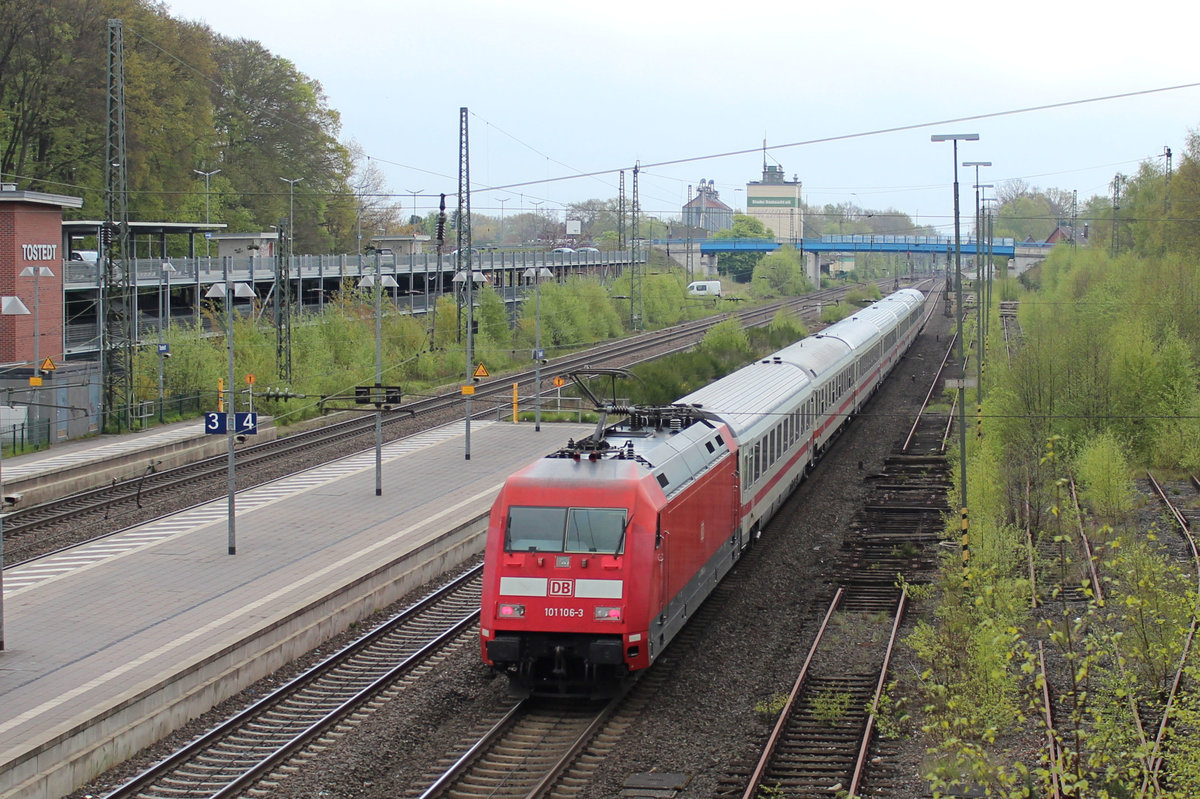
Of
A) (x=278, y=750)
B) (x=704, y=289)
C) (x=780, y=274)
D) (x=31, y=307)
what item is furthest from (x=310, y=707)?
(x=780, y=274)

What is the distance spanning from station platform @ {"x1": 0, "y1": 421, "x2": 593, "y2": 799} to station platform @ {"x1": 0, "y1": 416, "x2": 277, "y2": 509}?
4207 millimetres

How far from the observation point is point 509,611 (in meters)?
13.6

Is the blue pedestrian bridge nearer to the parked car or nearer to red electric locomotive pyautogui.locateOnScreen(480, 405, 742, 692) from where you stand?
the parked car

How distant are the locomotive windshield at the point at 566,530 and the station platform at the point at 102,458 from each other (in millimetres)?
14745

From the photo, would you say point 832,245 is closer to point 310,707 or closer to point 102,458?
point 102,458

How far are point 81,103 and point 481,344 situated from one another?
21.7 m

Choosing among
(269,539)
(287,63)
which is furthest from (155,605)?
(287,63)

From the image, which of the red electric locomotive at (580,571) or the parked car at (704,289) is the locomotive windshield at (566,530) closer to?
the red electric locomotive at (580,571)

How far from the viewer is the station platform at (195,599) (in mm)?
12688

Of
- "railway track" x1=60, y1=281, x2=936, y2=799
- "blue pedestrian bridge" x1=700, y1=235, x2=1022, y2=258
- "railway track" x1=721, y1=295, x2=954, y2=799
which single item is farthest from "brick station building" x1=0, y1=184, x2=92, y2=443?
"blue pedestrian bridge" x1=700, y1=235, x2=1022, y2=258

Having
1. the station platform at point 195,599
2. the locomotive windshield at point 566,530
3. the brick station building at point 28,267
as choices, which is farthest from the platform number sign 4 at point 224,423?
the brick station building at point 28,267

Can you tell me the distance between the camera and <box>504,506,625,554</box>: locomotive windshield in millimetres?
13719

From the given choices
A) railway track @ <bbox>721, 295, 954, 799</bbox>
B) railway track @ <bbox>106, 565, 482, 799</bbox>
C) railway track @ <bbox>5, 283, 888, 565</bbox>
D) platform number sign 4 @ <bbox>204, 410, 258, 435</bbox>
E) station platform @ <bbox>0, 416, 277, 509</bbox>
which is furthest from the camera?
station platform @ <bbox>0, 416, 277, 509</bbox>

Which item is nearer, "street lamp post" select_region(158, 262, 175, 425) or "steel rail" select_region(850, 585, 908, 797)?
"steel rail" select_region(850, 585, 908, 797)
